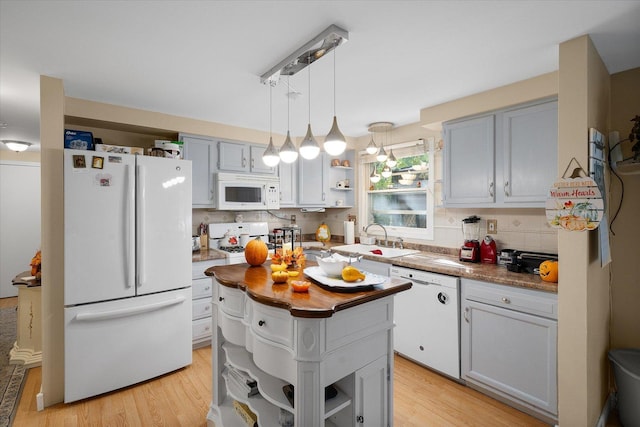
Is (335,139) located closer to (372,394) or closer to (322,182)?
(372,394)

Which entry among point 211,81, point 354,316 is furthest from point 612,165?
point 211,81

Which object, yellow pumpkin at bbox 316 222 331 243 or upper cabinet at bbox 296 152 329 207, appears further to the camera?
yellow pumpkin at bbox 316 222 331 243

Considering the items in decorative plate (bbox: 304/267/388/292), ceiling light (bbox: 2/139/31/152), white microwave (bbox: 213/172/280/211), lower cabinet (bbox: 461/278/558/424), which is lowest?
lower cabinet (bbox: 461/278/558/424)

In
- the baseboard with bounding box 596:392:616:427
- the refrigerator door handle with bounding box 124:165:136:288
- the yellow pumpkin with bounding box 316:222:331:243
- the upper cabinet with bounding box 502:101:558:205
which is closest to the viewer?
the baseboard with bounding box 596:392:616:427

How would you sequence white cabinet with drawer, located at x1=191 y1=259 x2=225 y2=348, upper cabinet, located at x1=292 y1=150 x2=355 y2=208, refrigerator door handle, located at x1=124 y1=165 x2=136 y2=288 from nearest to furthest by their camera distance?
1. refrigerator door handle, located at x1=124 y1=165 x2=136 y2=288
2. white cabinet with drawer, located at x1=191 y1=259 x2=225 y2=348
3. upper cabinet, located at x1=292 y1=150 x2=355 y2=208

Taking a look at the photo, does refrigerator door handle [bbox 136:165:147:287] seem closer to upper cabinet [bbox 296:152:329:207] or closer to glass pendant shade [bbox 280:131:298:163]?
glass pendant shade [bbox 280:131:298:163]

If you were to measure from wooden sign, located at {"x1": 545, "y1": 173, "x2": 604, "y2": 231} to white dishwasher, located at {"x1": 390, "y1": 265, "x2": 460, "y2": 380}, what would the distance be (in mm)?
868

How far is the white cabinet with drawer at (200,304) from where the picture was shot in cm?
316

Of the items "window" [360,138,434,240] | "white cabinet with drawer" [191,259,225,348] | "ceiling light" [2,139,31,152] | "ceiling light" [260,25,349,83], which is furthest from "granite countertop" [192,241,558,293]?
"ceiling light" [2,139,31,152]

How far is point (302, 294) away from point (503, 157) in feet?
6.94

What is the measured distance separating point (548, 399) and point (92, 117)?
425 centimetres

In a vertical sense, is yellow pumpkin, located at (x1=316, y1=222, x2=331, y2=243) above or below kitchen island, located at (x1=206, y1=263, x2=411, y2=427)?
above

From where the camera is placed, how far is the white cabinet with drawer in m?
3.16

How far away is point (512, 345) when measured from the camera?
7.20ft
